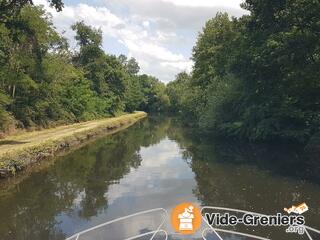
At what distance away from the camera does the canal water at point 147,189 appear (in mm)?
16031

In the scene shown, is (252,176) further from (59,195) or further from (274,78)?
(274,78)

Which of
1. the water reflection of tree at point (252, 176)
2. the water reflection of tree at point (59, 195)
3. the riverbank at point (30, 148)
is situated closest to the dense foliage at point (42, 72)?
the riverbank at point (30, 148)

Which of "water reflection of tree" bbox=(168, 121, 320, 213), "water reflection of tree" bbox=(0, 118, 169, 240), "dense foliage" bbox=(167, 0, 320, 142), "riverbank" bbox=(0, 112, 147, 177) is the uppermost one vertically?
"dense foliage" bbox=(167, 0, 320, 142)

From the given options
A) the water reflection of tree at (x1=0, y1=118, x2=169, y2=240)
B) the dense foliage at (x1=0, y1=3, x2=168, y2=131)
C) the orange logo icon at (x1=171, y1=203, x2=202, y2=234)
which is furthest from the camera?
the dense foliage at (x1=0, y1=3, x2=168, y2=131)

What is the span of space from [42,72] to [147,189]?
90.3ft

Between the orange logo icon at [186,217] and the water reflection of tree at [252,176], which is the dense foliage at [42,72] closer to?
the water reflection of tree at [252,176]

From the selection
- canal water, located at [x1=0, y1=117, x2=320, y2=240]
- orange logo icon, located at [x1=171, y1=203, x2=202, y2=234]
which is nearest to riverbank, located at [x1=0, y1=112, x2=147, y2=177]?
canal water, located at [x1=0, y1=117, x2=320, y2=240]

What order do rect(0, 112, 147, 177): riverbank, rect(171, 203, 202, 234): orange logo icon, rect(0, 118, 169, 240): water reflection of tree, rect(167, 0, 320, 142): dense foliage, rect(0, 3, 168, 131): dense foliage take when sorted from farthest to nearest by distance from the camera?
rect(0, 3, 168, 131): dense foliage, rect(167, 0, 320, 142): dense foliage, rect(0, 112, 147, 177): riverbank, rect(0, 118, 169, 240): water reflection of tree, rect(171, 203, 202, 234): orange logo icon

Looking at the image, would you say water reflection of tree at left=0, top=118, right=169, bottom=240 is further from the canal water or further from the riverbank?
the riverbank

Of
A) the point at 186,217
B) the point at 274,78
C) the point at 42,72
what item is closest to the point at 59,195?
the point at 186,217

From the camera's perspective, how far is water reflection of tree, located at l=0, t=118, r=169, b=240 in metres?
15.9

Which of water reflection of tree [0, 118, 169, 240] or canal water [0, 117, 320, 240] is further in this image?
canal water [0, 117, 320, 240]

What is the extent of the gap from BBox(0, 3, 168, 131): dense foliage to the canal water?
10.8 metres

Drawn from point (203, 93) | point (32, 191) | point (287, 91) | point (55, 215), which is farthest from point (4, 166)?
point (203, 93)
